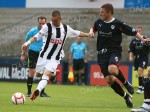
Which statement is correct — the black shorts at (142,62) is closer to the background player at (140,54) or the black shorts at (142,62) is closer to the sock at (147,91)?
the background player at (140,54)

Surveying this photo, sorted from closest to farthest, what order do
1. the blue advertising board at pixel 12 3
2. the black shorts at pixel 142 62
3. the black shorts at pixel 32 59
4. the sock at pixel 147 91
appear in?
the sock at pixel 147 91, the black shorts at pixel 32 59, the black shorts at pixel 142 62, the blue advertising board at pixel 12 3

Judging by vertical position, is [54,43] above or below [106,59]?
above

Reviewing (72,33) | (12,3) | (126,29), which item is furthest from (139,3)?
(126,29)

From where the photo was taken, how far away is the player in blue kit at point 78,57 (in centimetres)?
2392

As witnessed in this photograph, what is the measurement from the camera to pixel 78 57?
2406 centimetres

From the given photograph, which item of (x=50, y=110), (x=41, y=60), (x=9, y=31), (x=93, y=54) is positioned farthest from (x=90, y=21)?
(x=50, y=110)

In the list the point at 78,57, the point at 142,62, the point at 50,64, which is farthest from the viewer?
the point at 78,57

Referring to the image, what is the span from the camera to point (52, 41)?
40.4 feet

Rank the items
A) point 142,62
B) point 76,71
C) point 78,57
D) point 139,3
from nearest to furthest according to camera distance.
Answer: point 142,62 < point 78,57 < point 76,71 < point 139,3

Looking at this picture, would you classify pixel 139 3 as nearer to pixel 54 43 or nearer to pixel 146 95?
pixel 54 43

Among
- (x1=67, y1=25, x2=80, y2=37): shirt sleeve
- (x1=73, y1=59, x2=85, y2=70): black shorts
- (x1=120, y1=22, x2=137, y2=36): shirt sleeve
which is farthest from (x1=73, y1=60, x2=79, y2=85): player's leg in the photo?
(x1=120, y1=22, x2=137, y2=36): shirt sleeve

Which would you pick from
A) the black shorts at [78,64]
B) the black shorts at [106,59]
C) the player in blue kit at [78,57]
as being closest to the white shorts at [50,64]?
the black shorts at [106,59]

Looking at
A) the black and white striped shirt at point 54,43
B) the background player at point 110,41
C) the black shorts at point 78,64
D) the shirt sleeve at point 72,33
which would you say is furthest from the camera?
the black shorts at point 78,64

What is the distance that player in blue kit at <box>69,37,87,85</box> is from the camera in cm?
2392
